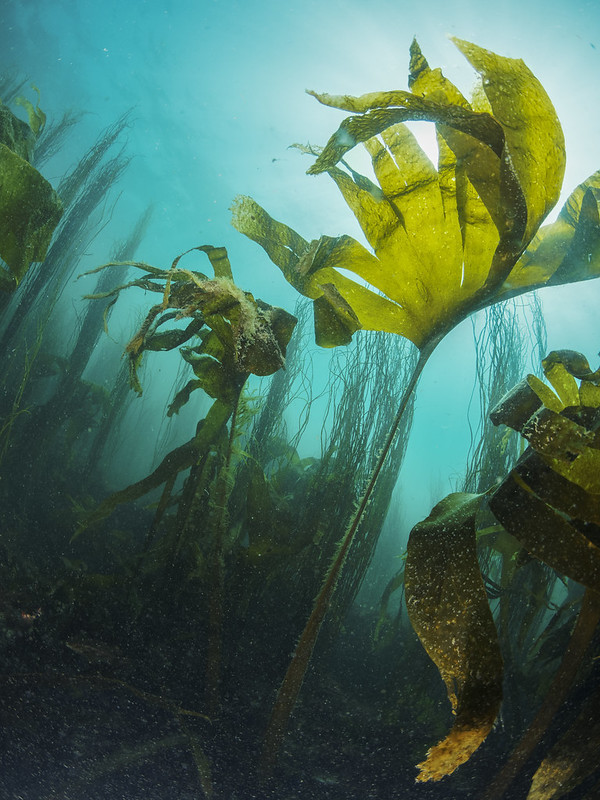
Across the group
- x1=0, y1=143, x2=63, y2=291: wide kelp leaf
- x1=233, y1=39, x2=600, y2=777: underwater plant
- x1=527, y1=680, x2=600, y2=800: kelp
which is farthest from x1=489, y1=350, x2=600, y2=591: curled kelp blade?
x1=0, y1=143, x2=63, y2=291: wide kelp leaf

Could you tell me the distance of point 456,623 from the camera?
0.63 m

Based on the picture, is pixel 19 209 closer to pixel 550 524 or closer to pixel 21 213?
pixel 21 213

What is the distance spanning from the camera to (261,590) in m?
1.54

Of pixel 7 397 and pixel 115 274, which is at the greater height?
pixel 115 274

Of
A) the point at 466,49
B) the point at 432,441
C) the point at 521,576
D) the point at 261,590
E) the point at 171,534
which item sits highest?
the point at 432,441

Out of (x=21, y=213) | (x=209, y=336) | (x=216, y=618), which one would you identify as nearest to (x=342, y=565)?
(x=216, y=618)

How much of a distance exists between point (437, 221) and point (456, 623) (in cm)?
95

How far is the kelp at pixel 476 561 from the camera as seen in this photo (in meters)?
0.57

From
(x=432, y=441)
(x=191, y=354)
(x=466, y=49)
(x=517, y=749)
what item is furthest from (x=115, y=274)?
(x=432, y=441)

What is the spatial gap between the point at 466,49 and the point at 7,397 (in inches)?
161

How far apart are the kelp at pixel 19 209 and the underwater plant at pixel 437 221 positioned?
83cm

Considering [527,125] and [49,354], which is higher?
[527,125]

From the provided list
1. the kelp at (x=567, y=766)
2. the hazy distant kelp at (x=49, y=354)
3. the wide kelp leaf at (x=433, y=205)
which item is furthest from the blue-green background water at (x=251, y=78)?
the kelp at (x=567, y=766)

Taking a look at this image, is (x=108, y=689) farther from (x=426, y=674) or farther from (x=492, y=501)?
(x=426, y=674)
